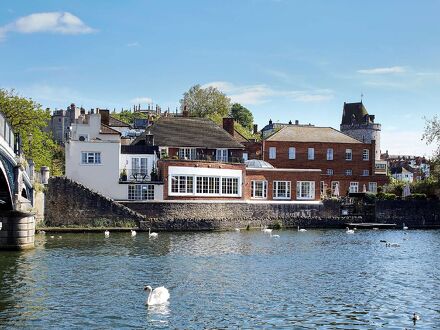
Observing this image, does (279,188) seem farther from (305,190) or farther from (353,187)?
(353,187)

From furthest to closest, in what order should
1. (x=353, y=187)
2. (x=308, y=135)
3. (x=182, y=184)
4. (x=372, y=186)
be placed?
(x=372, y=186)
(x=353, y=187)
(x=308, y=135)
(x=182, y=184)

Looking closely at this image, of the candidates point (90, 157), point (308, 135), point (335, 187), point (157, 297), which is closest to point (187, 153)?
point (90, 157)

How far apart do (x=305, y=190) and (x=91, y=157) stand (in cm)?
2438

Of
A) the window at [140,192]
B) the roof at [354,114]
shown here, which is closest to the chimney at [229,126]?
the window at [140,192]

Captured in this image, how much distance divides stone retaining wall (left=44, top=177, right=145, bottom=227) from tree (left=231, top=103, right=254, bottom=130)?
9609 cm

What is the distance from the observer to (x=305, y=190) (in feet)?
248

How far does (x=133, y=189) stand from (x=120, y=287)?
36420 mm

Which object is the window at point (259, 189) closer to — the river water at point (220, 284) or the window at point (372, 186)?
the river water at point (220, 284)

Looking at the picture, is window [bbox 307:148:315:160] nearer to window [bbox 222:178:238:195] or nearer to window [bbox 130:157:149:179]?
window [bbox 222:178:238:195]

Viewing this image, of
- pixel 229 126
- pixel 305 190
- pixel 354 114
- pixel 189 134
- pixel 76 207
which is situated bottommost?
pixel 76 207

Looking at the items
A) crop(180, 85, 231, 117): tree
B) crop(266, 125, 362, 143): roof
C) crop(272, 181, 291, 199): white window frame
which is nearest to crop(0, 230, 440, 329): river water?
crop(272, 181, 291, 199): white window frame

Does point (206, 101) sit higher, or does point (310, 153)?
point (206, 101)

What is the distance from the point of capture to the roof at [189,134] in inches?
2936

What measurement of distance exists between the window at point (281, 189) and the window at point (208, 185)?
7621 millimetres
